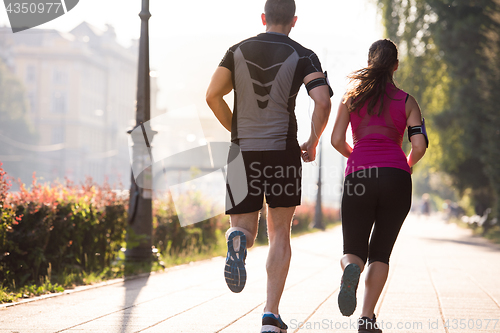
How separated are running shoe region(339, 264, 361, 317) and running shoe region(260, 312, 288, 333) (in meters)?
0.44

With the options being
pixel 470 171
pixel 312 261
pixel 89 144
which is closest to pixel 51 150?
pixel 89 144

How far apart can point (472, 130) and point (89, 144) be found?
75.9m

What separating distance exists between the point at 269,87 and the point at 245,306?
2.56m

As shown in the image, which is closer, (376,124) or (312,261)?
(376,124)

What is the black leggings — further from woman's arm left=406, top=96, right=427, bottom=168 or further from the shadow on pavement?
the shadow on pavement

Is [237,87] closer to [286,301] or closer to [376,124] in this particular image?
[376,124]

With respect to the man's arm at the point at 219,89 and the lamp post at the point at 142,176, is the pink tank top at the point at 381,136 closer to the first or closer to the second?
the man's arm at the point at 219,89

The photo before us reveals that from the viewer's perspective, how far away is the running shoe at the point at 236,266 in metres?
3.77

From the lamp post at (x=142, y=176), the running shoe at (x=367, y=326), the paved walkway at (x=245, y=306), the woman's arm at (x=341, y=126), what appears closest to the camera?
the running shoe at (x=367, y=326)

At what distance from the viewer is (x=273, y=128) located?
407 cm

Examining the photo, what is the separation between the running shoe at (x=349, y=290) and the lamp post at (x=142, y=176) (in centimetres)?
588

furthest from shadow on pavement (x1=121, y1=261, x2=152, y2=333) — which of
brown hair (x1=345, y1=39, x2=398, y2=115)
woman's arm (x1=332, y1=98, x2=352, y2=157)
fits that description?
brown hair (x1=345, y1=39, x2=398, y2=115)

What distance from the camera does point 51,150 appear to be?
86.4 m

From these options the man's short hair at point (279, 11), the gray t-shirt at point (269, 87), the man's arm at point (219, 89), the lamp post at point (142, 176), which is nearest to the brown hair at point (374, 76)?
the gray t-shirt at point (269, 87)
